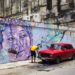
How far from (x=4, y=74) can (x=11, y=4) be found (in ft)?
110

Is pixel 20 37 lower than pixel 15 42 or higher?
higher

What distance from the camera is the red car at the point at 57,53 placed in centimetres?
2120

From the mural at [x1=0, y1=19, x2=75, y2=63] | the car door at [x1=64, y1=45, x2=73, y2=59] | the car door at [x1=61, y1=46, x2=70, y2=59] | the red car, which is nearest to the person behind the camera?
the red car

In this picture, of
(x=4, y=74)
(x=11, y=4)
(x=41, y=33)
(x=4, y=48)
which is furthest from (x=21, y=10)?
(x=4, y=74)

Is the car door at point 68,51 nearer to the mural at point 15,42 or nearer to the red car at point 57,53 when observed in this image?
the red car at point 57,53

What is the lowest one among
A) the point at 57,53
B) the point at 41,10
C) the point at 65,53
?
the point at 65,53

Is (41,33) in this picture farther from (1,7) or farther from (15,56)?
(1,7)

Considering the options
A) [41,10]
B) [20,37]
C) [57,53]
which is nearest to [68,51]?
[57,53]

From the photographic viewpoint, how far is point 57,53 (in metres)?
21.6

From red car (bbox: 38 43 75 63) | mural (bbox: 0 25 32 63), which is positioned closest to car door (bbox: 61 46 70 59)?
red car (bbox: 38 43 75 63)

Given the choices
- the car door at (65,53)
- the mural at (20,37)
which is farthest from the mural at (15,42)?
the car door at (65,53)

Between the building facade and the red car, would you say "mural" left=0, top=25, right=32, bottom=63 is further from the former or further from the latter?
the building facade

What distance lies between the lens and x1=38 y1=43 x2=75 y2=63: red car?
21.2 meters

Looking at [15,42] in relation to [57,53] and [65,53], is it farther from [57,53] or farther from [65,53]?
[65,53]
